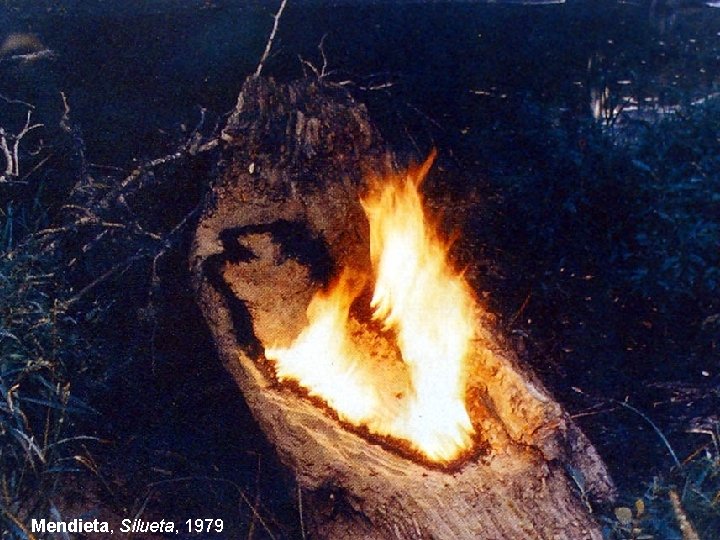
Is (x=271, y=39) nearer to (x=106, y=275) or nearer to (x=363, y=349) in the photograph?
(x=106, y=275)

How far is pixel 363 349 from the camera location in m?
1.90

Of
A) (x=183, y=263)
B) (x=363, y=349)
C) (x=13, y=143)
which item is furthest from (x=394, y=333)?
(x=13, y=143)

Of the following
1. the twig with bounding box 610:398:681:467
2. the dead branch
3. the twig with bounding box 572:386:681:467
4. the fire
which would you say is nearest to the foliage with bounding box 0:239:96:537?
the dead branch

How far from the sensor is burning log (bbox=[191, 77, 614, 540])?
1.63 m

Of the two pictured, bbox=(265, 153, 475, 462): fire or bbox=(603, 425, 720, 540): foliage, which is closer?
bbox=(603, 425, 720, 540): foliage

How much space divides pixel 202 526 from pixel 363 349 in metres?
0.63

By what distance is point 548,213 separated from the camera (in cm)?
178

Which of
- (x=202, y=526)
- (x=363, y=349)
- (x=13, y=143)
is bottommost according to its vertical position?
(x=202, y=526)

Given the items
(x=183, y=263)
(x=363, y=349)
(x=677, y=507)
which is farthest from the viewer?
(x=363, y=349)

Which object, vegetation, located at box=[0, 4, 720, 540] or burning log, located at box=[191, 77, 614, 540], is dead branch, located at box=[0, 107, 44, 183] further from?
burning log, located at box=[191, 77, 614, 540]

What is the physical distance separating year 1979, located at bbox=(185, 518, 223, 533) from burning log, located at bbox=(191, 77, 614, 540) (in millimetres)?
233

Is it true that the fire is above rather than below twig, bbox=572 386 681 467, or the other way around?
above

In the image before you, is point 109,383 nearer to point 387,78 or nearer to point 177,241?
point 177,241

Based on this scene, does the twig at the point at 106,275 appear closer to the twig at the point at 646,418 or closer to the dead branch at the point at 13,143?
the dead branch at the point at 13,143
